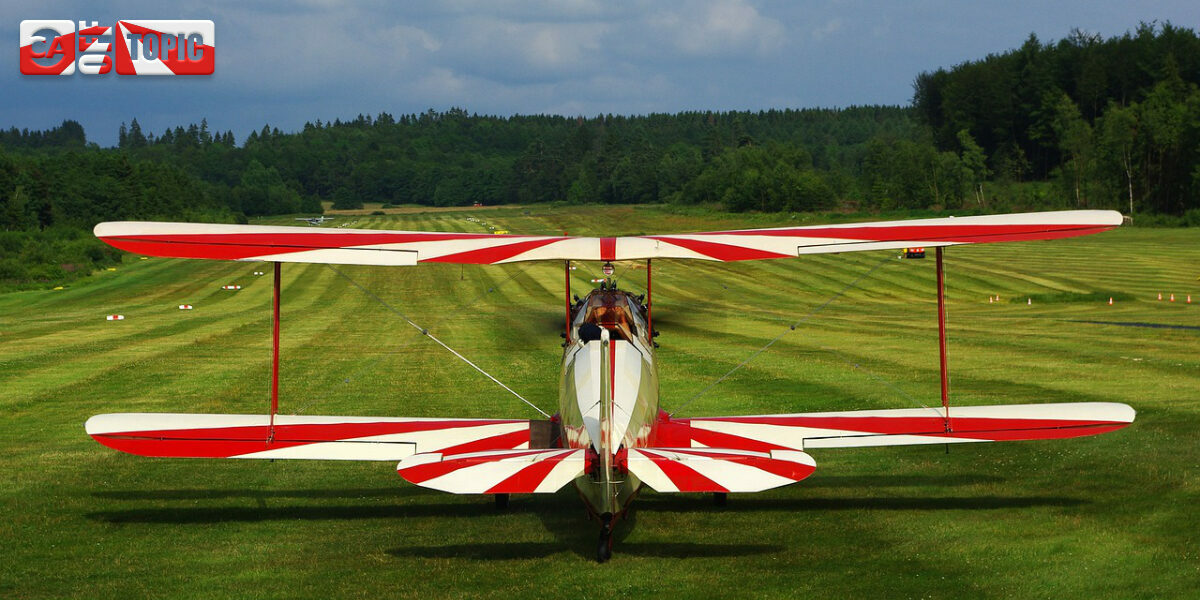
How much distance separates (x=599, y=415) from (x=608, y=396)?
25cm

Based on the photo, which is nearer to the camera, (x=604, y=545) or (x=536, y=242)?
(x=604, y=545)

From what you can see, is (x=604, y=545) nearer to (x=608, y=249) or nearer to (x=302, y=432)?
(x=608, y=249)

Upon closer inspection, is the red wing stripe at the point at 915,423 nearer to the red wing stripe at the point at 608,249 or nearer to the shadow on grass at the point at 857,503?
the shadow on grass at the point at 857,503

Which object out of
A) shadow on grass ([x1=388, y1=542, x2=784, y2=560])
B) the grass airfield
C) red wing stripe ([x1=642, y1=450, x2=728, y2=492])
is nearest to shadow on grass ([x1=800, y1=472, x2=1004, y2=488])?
the grass airfield

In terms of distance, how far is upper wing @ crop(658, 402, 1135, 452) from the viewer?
875cm

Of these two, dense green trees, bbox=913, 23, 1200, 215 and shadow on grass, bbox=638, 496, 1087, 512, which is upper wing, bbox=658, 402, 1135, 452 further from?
dense green trees, bbox=913, 23, 1200, 215

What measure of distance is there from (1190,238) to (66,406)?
53.7 meters

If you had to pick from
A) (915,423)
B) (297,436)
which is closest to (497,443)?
(297,436)

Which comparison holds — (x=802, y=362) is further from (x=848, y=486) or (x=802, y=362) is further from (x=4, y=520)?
(x=4, y=520)

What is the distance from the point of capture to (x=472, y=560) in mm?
7789

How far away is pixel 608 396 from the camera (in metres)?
7.41

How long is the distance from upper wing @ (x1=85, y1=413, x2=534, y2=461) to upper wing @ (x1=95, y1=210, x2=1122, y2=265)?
1.49 meters

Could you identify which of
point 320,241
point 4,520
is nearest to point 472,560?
point 320,241

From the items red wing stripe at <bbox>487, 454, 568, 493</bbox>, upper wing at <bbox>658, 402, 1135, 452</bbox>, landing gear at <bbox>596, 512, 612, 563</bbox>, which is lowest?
landing gear at <bbox>596, 512, 612, 563</bbox>
